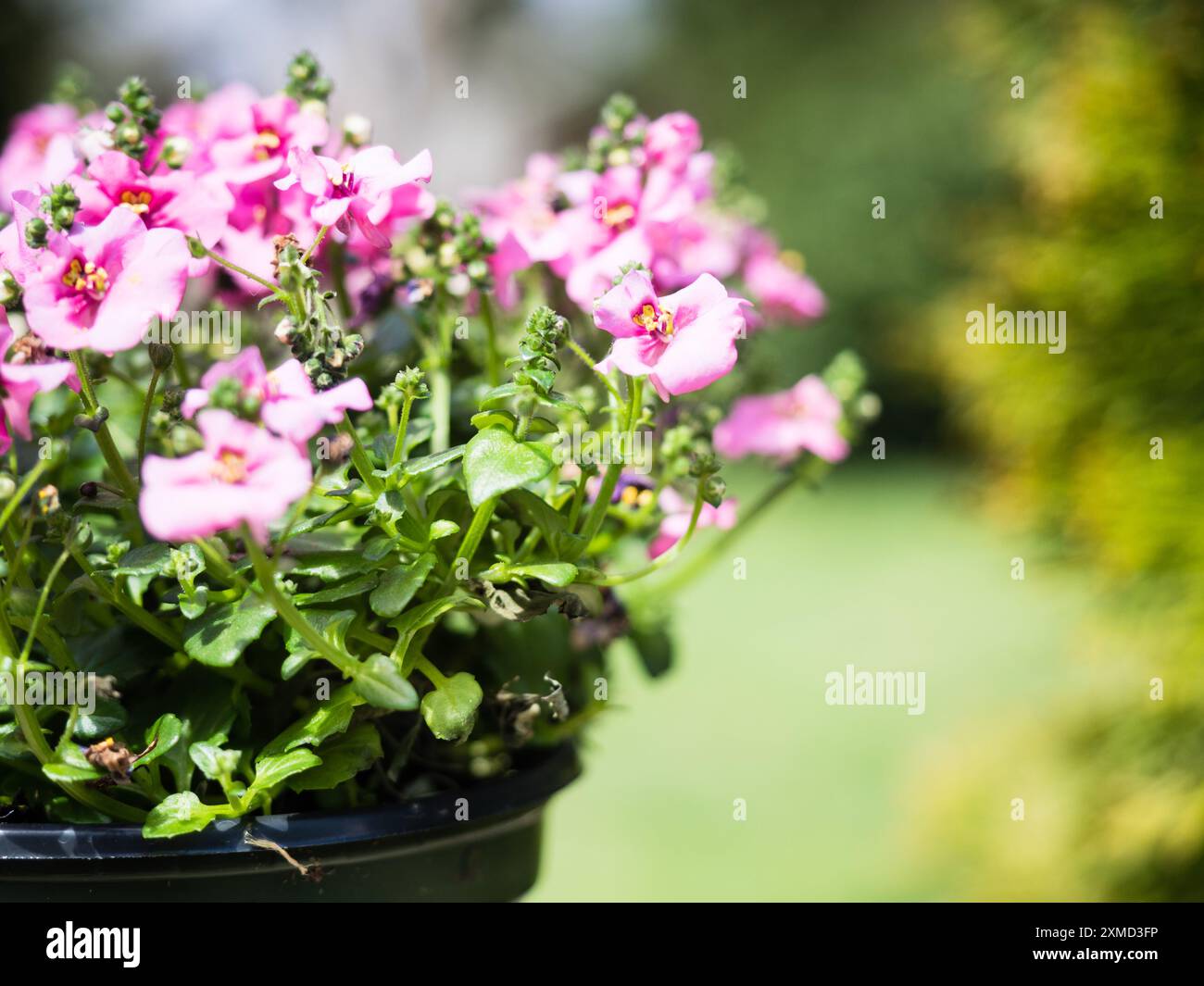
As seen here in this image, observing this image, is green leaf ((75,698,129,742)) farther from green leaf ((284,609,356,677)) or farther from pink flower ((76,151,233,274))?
pink flower ((76,151,233,274))

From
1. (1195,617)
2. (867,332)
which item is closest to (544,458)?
(1195,617)

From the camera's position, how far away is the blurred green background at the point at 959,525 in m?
1.43

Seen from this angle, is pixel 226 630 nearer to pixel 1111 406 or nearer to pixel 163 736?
pixel 163 736

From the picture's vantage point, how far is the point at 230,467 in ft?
1.28

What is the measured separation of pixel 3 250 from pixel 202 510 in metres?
0.18

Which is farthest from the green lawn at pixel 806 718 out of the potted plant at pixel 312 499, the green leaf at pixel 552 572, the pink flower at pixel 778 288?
the green leaf at pixel 552 572

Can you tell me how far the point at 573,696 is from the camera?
25.9 inches

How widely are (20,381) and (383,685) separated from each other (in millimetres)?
185

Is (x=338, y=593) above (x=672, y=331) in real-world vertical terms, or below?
below

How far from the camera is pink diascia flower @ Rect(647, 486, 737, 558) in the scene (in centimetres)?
64

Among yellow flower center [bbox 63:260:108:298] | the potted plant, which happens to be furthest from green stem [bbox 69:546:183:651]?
yellow flower center [bbox 63:260:108:298]

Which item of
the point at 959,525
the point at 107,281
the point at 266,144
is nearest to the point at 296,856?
the point at 107,281
